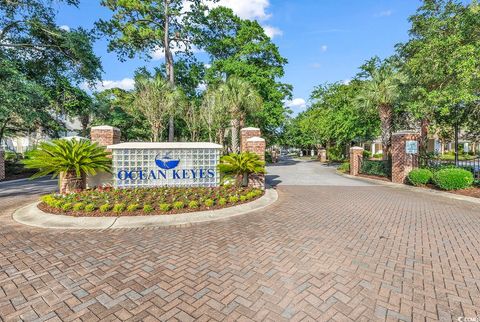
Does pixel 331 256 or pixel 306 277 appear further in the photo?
pixel 331 256

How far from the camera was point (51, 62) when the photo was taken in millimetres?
16719

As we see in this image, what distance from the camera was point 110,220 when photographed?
254 inches

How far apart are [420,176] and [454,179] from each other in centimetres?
154

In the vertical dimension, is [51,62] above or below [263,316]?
above

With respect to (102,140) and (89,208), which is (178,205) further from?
(102,140)

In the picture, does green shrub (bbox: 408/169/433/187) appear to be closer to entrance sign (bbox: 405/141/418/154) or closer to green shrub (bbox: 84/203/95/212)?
entrance sign (bbox: 405/141/418/154)

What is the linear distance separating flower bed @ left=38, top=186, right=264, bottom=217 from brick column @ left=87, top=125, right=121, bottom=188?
93cm

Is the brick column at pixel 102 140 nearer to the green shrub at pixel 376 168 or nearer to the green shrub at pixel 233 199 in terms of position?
the green shrub at pixel 233 199

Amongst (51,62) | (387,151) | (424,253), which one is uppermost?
(51,62)

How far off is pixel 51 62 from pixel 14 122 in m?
6.30

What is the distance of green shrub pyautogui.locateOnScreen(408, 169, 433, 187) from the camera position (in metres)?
12.2

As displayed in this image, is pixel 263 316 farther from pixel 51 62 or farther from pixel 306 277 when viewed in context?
pixel 51 62

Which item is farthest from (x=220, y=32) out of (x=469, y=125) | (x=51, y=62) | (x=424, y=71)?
(x=469, y=125)

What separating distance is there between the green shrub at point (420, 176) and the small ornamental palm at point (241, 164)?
8.80 meters
